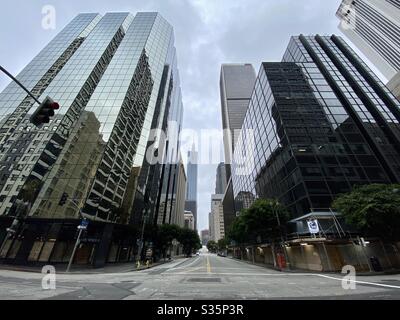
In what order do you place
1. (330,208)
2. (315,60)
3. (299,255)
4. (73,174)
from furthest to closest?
(315,60) → (73,174) → (299,255) → (330,208)

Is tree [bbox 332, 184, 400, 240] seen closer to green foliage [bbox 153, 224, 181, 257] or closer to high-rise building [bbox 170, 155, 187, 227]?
green foliage [bbox 153, 224, 181, 257]

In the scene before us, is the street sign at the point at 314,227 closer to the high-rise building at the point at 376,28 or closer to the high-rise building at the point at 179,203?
the high-rise building at the point at 376,28

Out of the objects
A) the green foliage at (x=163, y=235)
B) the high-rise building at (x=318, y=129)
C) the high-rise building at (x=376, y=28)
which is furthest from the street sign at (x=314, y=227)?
the high-rise building at (x=376, y=28)

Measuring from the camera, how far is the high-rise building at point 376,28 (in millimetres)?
75312

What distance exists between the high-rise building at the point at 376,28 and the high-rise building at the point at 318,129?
3526cm

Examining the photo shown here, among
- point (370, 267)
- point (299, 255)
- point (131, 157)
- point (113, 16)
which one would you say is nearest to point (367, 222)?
point (370, 267)

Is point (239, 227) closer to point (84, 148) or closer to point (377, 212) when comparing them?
point (377, 212)

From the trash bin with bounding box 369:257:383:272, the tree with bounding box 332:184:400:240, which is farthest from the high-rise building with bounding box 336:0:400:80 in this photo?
the trash bin with bounding box 369:257:383:272
